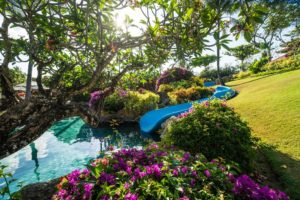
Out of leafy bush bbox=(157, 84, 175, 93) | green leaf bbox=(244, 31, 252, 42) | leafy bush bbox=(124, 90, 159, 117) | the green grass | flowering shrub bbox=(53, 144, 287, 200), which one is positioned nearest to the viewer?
green leaf bbox=(244, 31, 252, 42)

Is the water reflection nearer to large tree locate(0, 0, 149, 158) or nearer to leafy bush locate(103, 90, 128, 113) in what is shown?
leafy bush locate(103, 90, 128, 113)

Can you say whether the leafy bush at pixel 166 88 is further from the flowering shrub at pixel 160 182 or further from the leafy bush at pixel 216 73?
the leafy bush at pixel 216 73

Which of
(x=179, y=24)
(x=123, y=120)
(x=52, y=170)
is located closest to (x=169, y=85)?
(x=123, y=120)

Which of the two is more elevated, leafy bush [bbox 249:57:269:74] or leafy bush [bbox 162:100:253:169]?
leafy bush [bbox 249:57:269:74]

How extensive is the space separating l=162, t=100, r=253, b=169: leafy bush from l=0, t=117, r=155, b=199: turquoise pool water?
1218mm

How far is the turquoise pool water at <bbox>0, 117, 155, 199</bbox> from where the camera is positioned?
783 centimetres

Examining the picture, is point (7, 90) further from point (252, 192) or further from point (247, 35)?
point (252, 192)

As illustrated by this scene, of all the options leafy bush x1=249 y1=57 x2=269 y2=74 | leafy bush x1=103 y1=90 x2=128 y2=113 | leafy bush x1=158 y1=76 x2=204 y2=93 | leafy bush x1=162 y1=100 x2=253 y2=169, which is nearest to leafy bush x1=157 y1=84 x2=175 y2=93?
leafy bush x1=158 y1=76 x2=204 y2=93

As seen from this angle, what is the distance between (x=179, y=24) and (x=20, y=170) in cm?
878

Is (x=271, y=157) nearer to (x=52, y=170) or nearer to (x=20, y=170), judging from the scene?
(x=52, y=170)

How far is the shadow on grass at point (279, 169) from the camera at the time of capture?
4.61m

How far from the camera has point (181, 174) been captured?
356cm

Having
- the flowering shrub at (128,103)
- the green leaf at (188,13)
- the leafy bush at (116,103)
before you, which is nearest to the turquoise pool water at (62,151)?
the flowering shrub at (128,103)

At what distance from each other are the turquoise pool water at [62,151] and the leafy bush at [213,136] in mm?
1218
